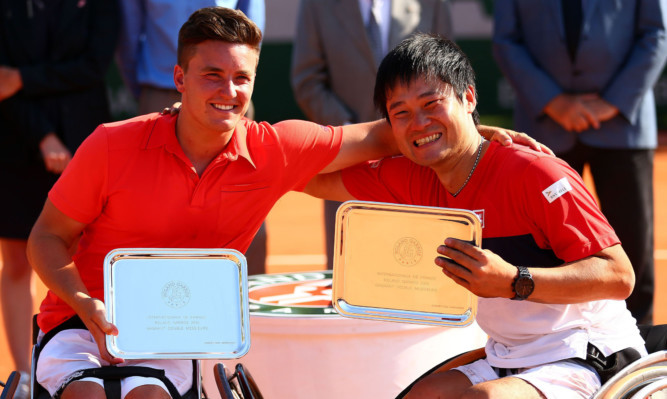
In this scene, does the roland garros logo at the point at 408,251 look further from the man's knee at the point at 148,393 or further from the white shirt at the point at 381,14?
the white shirt at the point at 381,14

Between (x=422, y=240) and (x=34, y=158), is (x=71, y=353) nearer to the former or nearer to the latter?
(x=422, y=240)

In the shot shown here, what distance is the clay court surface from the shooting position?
6.96m

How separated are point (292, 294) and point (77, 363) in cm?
131

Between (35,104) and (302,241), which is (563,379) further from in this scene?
(302,241)

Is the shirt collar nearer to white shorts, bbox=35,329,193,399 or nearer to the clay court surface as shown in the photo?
white shorts, bbox=35,329,193,399

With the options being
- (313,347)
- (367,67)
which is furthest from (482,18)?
(313,347)

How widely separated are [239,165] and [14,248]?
2179 millimetres

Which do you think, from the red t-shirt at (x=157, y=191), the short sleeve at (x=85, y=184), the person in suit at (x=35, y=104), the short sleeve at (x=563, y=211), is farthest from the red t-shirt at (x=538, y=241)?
the person in suit at (x=35, y=104)

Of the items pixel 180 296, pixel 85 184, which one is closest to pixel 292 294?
pixel 85 184

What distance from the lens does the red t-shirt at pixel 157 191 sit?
128 inches

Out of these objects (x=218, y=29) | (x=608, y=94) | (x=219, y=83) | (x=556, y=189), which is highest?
(x=218, y=29)

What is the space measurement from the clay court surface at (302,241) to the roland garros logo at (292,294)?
5.88ft

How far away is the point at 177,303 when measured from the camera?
288cm

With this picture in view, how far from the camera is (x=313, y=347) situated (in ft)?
12.5
